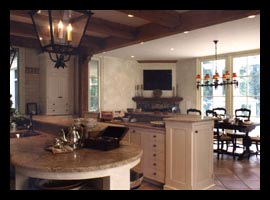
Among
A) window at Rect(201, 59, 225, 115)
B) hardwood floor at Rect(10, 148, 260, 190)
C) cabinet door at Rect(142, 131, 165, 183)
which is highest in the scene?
window at Rect(201, 59, 225, 115)

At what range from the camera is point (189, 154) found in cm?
328

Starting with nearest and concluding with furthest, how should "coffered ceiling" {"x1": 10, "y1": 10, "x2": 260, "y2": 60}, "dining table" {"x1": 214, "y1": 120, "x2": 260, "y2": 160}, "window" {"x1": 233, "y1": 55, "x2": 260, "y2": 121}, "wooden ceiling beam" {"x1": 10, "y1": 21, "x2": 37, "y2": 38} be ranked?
1. "coffered ceiling" {"x1": 10, "y1": 10, "x2": 260, "y2": 60}
2. "wooden ceiling beam" {"x1": 10, "y1": 21, "x2": 37, "y2": 38}
3. "dining table" {"x1": 214, "y1": 120, "x2": 260, "y2": 160}
4. "window" {"x1": 233, "y1": 55, "x2": 260, "y2": 121}

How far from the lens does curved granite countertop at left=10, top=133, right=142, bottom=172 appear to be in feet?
5.24

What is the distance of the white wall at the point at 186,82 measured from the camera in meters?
8.45

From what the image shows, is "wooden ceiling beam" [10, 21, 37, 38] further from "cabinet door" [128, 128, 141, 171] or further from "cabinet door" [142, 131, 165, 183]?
"cabinet door" [142, 131, 165, 183]

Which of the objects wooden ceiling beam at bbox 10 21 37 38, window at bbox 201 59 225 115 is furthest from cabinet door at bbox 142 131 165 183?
window at bbox 201 59 225 115

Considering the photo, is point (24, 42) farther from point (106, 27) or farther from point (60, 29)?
point (60, 29)

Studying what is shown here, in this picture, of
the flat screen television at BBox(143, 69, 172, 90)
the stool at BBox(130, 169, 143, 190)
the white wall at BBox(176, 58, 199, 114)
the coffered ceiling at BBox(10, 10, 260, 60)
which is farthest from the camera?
the flat screen television at BBox(143, 69, 172, 90)

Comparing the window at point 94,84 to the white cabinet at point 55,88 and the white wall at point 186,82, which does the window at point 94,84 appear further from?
the white wall at point 186,82

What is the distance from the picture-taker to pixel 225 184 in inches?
150

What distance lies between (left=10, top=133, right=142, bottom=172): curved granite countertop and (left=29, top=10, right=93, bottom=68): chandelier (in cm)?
94
